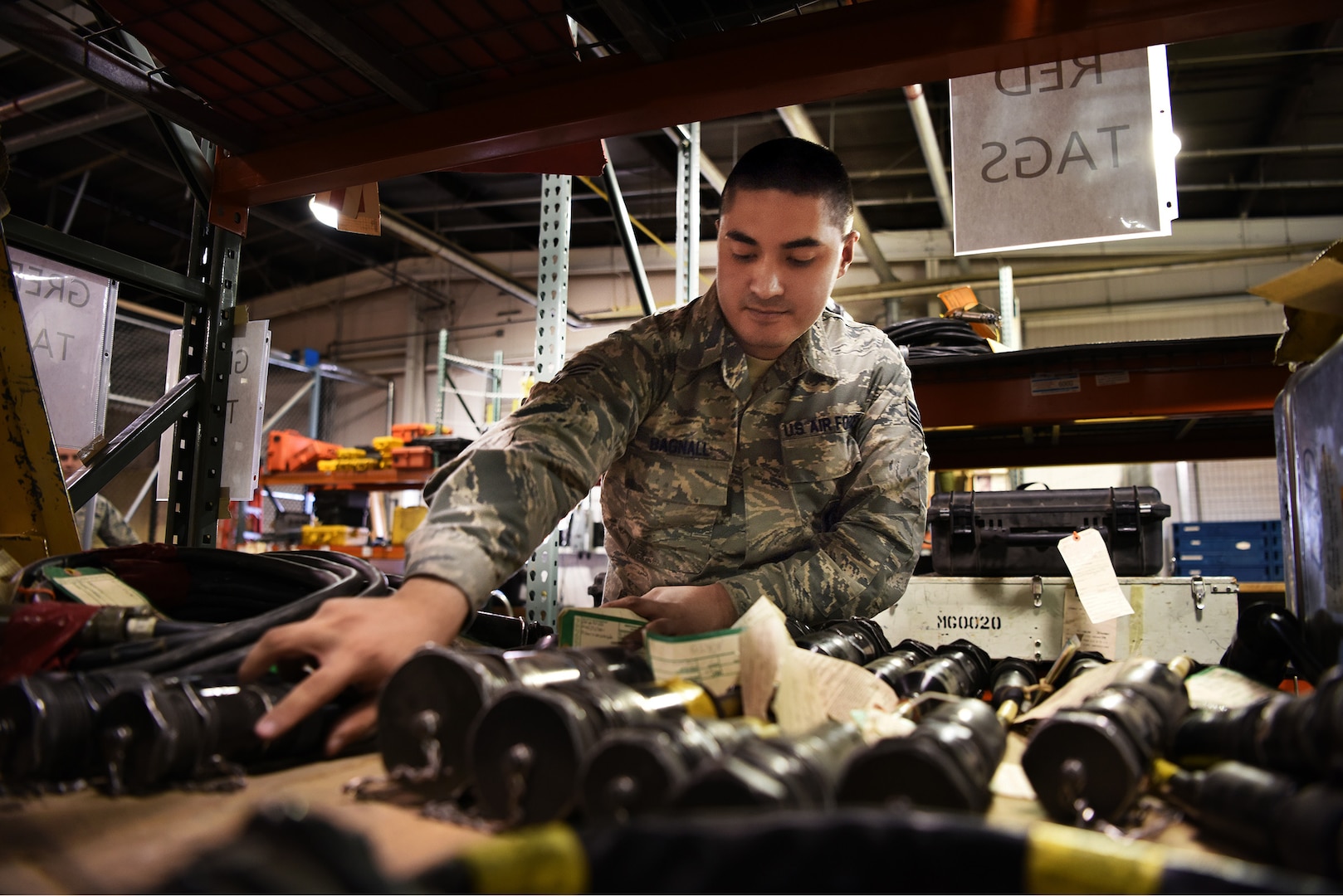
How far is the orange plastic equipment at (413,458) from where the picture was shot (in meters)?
5.29

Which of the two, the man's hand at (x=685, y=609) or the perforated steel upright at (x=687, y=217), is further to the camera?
the perforated steel upright at (x=687, y=217)

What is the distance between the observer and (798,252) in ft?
5.11

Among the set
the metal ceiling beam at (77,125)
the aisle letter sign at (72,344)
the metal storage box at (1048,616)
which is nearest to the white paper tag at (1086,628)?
the metal storage box at (1048,616)

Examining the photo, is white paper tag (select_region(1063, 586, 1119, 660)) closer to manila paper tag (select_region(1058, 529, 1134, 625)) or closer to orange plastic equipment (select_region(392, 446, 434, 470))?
manila paper tag (select_region(1058, 529, 1134, 625))

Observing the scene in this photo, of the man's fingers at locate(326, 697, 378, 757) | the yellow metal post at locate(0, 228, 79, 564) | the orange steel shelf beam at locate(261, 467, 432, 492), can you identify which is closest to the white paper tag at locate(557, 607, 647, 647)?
the man's fingers at locate(326, 697, 378, 757)

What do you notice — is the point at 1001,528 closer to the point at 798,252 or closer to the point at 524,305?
the point at 798,252

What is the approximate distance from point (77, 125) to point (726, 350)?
299 inches

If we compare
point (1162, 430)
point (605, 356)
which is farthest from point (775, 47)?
point (1162, 430)

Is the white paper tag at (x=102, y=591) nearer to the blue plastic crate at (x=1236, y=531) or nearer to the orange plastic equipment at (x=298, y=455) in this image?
the orange plastic equipment at (x=298, y=455)

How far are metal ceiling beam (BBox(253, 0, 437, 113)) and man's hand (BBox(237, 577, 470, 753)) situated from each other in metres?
0.86

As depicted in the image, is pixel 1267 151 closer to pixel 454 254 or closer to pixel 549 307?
pixel 549 307

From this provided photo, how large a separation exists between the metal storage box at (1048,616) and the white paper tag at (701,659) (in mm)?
1768

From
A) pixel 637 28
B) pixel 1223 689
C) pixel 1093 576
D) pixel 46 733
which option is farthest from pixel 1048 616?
pixel 46 733

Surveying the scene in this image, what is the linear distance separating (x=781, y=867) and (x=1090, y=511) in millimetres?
2558
